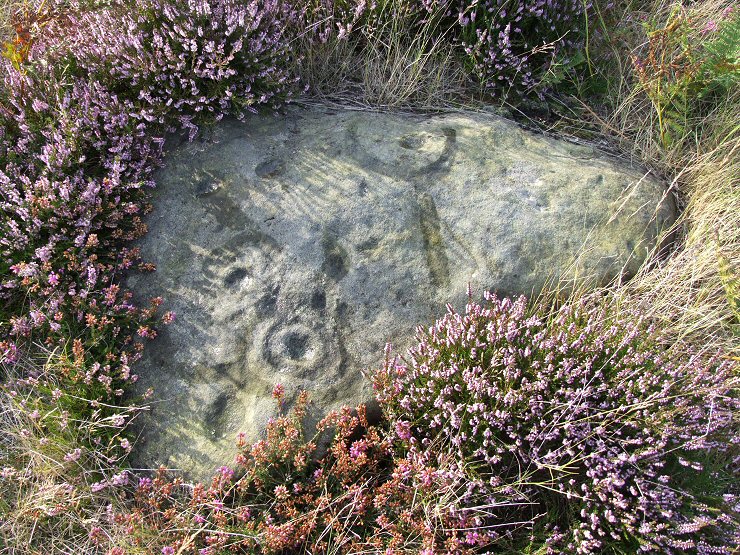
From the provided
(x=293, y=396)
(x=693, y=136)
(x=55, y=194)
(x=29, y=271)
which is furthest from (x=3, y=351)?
(x=693, y=136)

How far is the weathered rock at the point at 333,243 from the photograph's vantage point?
3115 mm

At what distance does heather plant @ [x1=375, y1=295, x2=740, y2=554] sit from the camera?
2.59 metres

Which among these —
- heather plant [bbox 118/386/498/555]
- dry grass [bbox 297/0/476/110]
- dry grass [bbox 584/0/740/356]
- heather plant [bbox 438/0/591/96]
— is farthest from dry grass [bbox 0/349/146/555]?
heather plant [bbox 438/0/591/96]

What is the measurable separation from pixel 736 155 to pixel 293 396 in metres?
3.18

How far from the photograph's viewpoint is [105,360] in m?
3.12

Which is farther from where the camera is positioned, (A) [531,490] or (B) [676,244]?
(B) [676,244]

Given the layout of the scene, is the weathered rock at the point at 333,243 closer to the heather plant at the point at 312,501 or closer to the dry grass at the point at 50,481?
the heather plant at the point at 312,501

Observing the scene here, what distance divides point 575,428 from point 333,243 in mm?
1552

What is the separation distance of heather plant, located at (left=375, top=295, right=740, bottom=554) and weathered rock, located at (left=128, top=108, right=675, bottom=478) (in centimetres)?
36

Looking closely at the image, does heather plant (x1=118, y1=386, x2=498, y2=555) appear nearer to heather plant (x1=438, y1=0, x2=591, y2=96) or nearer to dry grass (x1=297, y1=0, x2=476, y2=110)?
dry grass (x1=297, y1=0, x2=476, y2=110)

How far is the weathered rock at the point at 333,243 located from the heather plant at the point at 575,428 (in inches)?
14.2

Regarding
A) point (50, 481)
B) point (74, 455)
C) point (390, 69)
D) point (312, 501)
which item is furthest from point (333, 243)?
point (50, 481)

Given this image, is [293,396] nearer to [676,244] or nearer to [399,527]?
[399,527]

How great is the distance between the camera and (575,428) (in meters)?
2.76
